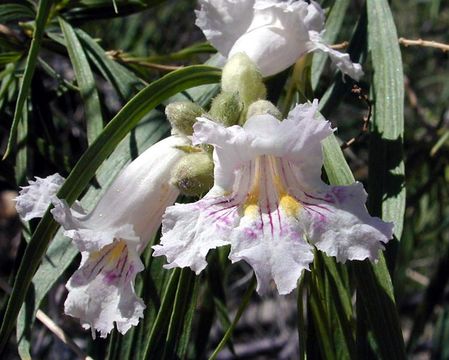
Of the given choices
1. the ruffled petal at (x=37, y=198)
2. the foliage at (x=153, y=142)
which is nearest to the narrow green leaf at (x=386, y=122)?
the foliage at (x=153, y=142)

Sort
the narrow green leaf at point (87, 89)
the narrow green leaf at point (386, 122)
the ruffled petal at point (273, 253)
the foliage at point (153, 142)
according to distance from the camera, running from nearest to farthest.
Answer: the ruffled petal at point (273, 253)
the foliage at point (153, 142)
the narrow green leaf at point (386, 122)
the narrow green leaf at point (87, 89)

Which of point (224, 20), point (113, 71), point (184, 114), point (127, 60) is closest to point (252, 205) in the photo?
point (184, 114)

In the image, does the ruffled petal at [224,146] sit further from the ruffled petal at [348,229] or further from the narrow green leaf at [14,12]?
the narrow green leaf at [14,12]

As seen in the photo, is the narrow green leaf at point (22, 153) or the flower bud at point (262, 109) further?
the narrow green leaf at point (22, 153)

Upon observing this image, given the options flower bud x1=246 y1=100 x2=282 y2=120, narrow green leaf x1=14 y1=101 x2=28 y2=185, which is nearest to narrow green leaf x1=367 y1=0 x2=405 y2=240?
flower bud x1=246 y1=100 x2=282 y2=120

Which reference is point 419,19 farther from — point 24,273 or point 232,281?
point 24,273

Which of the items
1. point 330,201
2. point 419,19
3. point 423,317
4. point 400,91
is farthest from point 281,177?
point 419,19
